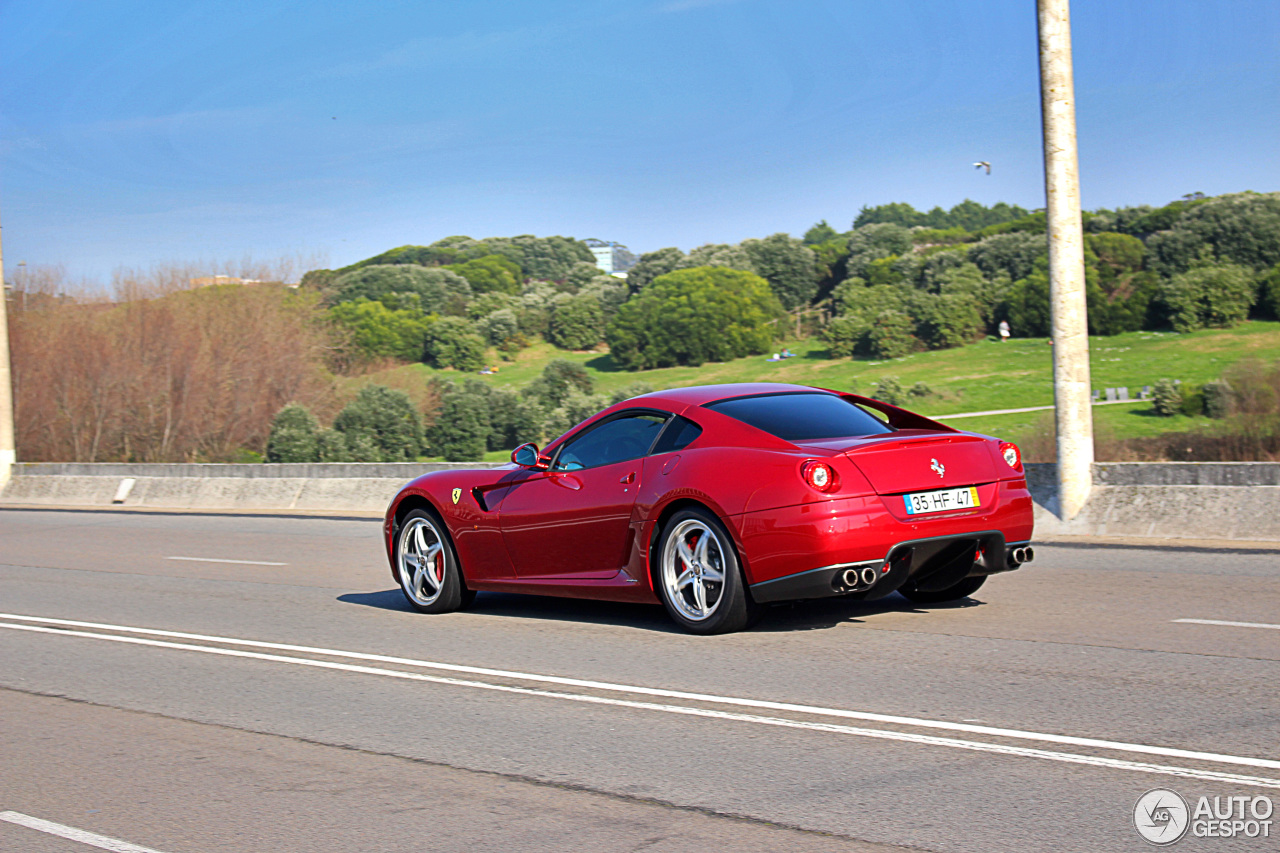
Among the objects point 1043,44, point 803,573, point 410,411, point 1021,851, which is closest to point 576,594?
point 803,573

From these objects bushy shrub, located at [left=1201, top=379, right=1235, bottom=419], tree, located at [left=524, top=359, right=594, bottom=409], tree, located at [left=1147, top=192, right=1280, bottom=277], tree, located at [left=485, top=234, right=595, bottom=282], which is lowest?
bushy shrub, located at [left=1201, top=379, right=1235, bottom=419]

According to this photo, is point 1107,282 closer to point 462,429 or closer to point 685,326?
point 685,326

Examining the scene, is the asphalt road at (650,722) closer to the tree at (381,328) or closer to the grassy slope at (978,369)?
the grassy slope at (978,369)

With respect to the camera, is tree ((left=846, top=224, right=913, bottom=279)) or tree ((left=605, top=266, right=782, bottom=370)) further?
tree ((left=846, top=224, right=913, bottom=279))

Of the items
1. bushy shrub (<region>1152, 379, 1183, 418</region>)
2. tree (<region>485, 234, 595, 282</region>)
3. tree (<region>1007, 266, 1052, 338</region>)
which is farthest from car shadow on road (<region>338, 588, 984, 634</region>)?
tree (<region>485, 234, 595, 282</region>)

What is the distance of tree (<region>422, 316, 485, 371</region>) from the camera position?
87000mm

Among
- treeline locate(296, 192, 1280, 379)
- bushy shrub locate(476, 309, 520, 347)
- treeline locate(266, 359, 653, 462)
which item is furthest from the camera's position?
bushy shrub locate(476, 309, 520, 347)

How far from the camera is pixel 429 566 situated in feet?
30.9

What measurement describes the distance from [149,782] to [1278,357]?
34.4 m

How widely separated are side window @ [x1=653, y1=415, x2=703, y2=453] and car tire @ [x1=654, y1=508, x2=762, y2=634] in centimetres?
45

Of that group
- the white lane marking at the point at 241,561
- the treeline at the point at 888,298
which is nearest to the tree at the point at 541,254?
the treeline at the point at 888,298

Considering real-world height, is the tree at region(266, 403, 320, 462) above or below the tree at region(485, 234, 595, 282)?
below

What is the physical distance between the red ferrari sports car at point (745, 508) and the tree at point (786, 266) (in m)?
105

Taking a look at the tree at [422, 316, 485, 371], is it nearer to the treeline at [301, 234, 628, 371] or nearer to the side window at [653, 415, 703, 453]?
the treeline at [301, 234, 628, 371]
